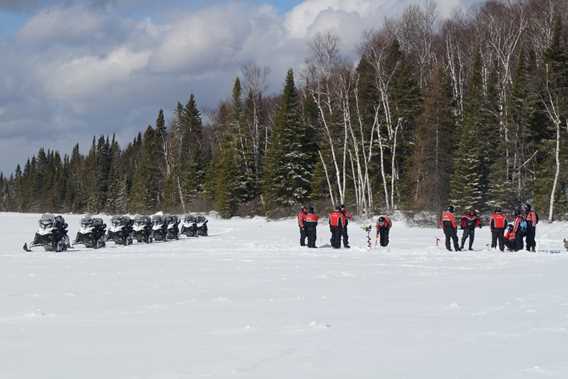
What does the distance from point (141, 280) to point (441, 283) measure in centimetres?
576

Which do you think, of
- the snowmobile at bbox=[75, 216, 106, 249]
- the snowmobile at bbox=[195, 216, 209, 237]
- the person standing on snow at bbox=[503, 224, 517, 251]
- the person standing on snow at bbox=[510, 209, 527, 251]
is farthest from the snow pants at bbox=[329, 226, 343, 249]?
the snowmobile at bbox=[195, 216, 209, 237]

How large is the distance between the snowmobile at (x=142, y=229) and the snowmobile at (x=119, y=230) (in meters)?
0.78

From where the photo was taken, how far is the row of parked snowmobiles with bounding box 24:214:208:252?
2231cm

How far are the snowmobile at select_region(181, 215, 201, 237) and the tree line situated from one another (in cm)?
1399

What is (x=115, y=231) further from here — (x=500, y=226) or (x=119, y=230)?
(x=500, y=226)

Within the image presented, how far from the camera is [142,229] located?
27.3 m

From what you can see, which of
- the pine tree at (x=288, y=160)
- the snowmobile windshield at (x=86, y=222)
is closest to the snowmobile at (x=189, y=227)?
the snowmobile windshield at (x=86, y=222)

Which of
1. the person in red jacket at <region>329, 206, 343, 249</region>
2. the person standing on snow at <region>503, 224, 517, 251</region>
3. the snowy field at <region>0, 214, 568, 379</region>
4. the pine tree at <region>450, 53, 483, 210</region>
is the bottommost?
the snowy field at <region>0, 214, 568, 379</region>

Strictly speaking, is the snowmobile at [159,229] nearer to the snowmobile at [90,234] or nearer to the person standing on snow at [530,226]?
the snowmobile at [90,234]

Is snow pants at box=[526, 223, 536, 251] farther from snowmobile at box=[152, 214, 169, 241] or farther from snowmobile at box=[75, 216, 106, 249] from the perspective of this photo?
snowmobile at box=[152, 214, 169, 241]

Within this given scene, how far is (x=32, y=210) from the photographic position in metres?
118

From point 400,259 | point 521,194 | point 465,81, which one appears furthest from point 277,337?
point 465,81

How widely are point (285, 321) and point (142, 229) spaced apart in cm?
1990

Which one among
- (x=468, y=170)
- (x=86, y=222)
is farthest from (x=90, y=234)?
(x=468, y=170)
